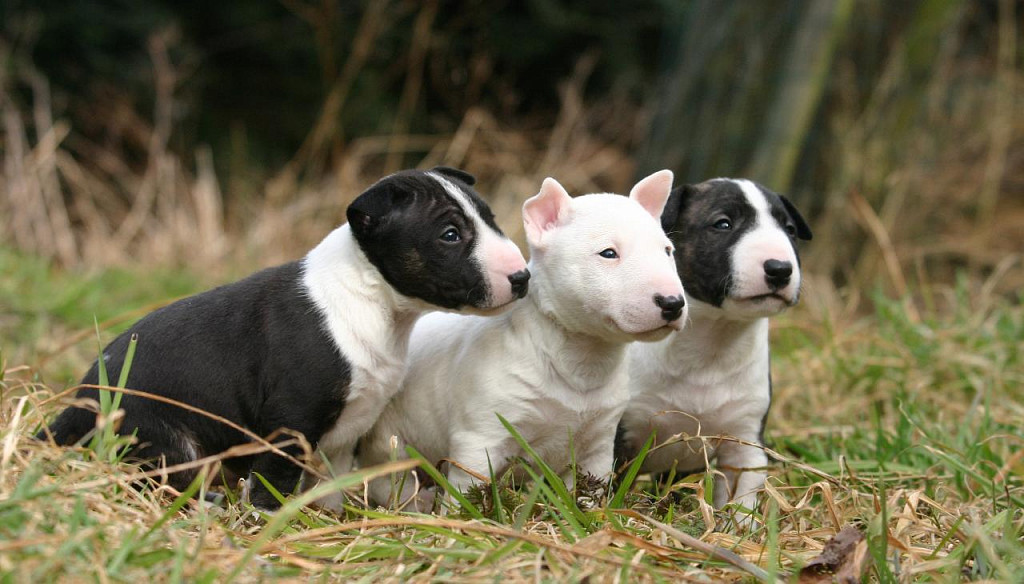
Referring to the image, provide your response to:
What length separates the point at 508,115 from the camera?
30.5 feet

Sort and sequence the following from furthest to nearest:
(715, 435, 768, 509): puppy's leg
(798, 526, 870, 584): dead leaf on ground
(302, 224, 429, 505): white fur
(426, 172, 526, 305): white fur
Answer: (715, 435, 768, 509): puppy's leg < (302, 224, 429, 505): white fur < (426, 172, 526, 305): white fur < (798, 526, 870, 584): dead leaf on ground

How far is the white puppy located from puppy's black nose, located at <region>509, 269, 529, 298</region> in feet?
0.48

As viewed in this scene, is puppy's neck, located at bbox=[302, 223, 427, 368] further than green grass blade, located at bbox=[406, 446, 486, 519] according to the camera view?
Yes

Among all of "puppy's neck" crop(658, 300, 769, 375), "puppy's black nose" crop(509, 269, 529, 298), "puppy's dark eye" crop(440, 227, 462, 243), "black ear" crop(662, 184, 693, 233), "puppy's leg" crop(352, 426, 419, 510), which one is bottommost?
"puppy's leg" crop(352, 426, 419, 510)

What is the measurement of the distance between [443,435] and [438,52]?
17.7ft

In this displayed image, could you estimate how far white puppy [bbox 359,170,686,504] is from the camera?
3.21 meters

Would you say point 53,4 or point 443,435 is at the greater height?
point 53,4

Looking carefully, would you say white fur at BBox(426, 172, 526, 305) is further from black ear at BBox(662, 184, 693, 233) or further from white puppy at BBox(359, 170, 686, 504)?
black ear at BBox(662, 184, 693, 233)

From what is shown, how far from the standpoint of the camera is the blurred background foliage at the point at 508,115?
272 inches

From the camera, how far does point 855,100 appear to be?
6910 millimetres

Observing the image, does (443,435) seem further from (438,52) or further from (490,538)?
(438,52)

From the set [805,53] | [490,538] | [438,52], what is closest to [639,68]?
[438,52]

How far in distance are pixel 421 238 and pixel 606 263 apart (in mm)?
581

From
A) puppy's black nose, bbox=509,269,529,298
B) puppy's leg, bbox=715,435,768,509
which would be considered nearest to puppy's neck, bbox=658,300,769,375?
puppy's leg, bbox=715,435,768,509
